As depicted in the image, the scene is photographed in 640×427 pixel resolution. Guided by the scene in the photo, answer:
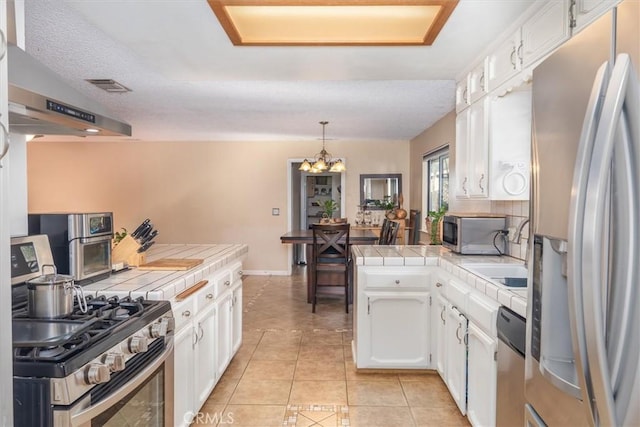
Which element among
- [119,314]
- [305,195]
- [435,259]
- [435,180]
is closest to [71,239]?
[119,314]

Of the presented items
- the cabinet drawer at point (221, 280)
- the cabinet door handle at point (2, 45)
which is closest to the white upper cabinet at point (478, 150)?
the cabinet drawer at point (221, 280)

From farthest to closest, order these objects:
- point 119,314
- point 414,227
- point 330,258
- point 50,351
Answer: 1. point 414,227
2. point 330,258
3. point 119,314
4. point 50,351

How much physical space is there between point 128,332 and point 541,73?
155 cm

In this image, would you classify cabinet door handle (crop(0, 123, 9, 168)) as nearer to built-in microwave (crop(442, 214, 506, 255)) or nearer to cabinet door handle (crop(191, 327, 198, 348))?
cabinet door handle (crop(191, 327, 198, 348))

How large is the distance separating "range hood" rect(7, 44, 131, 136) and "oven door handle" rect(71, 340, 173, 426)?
0.97 m

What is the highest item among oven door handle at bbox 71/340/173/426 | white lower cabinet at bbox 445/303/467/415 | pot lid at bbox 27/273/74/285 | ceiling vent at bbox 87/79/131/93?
ceiling vent at bbox 87/79/131/93

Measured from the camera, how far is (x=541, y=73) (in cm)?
114

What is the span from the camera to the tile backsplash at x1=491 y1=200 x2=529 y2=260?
8.39 ft

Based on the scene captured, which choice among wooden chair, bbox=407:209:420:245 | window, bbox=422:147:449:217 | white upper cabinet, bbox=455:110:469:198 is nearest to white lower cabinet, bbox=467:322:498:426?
white upper cabinet, bbox=455:110:469:198

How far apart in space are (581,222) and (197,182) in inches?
260

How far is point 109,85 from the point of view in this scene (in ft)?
11.4

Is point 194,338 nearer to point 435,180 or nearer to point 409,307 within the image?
point 409,307

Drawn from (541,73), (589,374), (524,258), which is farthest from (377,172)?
(589,374)

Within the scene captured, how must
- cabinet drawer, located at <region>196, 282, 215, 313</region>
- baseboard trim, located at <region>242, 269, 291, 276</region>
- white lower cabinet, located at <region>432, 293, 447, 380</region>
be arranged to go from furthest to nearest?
baseboard trim, located at <region>242, 269, 291, 276</region>, white lower cabinet, located at <region>432, 293, 447, 380</region>, cabinet drawer, located at <region>196, 282, 215, 313</region>
